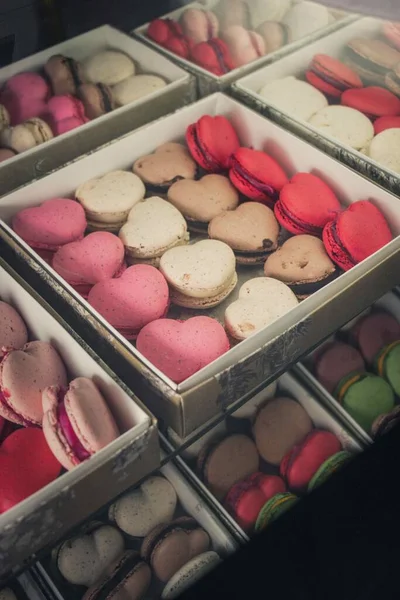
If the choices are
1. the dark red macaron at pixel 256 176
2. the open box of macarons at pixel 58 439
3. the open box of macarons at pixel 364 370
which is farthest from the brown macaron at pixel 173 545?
the dark red macaron at pixel 256 176

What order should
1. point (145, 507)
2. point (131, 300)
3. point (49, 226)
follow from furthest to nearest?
point (49, 226), point (131, 300), point (145, 507)

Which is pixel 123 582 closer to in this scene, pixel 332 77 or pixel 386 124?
pixel 386 124

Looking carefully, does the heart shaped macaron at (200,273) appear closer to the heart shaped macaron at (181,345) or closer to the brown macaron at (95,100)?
the heart shaped macaron at (181,345)

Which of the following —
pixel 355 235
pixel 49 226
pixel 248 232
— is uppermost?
pixel 49 226

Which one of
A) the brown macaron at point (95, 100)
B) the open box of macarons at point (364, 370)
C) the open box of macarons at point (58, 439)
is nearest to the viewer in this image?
the open box of macarons at point (58, 439)

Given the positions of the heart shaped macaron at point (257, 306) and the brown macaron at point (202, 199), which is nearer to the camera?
the heart shaped macaron at point (257, 306)

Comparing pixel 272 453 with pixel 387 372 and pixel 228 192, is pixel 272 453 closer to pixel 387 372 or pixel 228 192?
pixel 387 372

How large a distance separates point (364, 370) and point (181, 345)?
38 centimetres

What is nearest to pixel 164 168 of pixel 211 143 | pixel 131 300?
pixel 211 143

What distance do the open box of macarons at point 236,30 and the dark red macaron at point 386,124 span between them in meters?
0.32

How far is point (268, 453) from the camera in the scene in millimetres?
1072

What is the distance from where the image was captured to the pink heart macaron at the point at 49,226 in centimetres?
119

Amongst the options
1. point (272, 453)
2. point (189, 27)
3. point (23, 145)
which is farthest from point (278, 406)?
point (189, 27)

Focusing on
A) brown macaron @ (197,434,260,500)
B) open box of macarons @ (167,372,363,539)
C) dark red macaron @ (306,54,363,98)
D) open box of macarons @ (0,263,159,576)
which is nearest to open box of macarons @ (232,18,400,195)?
dark red macaron @ (306,54,363,98)
